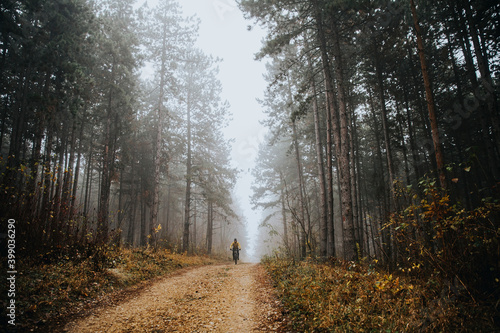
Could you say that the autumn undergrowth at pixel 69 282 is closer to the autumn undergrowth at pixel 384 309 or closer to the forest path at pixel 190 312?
the forest path at pixel 190 312

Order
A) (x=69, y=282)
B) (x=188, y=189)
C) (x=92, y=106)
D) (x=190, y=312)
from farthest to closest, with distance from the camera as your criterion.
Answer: (x=188, y=189) → (x=92, y=106) → (x=69, y=282) → (x=190, y=312)

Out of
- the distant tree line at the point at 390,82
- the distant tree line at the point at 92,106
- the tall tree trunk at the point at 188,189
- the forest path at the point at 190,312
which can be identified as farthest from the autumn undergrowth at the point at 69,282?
the tall tree trunk at the point at 188,189

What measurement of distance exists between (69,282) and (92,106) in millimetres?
17190

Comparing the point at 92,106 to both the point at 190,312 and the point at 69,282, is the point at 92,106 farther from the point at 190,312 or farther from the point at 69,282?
the point at 190,312

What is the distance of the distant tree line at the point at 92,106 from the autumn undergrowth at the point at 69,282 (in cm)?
81

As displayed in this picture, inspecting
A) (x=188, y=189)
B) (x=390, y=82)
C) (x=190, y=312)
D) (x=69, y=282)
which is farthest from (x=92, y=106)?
(x=390, y=82)

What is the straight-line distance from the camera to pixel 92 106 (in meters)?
18.3

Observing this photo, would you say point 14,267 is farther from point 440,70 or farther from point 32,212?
point 440,70

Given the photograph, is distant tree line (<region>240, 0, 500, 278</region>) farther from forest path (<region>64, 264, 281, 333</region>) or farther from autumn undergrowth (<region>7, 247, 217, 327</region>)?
autumn undergrowth (<region>7, 247, 217, 327</region>)

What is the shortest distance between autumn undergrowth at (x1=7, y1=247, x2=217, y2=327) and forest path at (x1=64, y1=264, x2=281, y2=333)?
593 mm

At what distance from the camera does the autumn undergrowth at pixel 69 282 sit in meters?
4.31

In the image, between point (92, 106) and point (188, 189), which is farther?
point (188, 189)

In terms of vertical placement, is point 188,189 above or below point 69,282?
above

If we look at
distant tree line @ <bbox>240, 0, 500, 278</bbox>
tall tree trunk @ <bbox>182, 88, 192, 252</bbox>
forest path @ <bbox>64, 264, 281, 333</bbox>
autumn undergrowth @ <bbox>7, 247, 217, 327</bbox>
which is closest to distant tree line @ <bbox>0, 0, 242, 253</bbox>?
tall tree trunk @ <bbox>182, 88, 192, 252</bbox>
